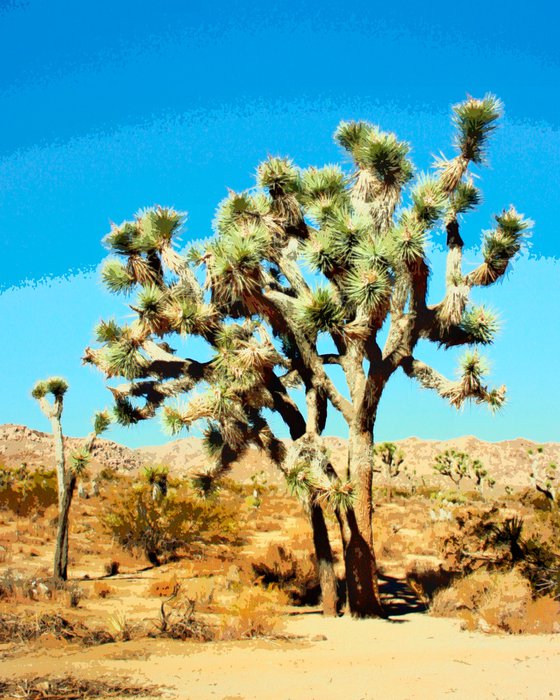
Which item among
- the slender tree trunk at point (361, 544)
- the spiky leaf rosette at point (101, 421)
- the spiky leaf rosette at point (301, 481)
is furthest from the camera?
the spiky leaf rosette at point (101, 421)

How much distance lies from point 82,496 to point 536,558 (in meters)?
20.4

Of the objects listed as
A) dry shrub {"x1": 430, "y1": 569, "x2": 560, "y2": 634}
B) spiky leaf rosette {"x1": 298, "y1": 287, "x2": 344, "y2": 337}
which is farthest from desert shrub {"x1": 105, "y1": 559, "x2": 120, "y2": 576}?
spiky leaf rosette {"x1": 298, "y1": 287, "x2": 344, "y2": 337}

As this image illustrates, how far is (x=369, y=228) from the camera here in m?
9.94

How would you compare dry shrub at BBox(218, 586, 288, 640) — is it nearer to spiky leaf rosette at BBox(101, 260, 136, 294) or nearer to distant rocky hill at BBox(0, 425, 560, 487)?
spiky leaf rosette at BBox(101, 260, 136, 294)

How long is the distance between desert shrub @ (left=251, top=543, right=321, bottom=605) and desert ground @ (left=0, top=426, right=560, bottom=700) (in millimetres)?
34

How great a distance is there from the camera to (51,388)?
1414cm

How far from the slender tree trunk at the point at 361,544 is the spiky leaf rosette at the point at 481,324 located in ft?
7.16

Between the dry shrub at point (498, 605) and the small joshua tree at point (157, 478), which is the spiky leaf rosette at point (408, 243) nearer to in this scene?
the dry shrub at point (498, 605)

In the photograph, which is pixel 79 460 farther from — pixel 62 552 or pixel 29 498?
pixel 29 498

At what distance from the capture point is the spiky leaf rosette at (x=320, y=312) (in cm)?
905

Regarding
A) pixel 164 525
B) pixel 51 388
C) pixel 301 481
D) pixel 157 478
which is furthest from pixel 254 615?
pixel 157 478

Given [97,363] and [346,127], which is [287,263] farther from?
[97,363]

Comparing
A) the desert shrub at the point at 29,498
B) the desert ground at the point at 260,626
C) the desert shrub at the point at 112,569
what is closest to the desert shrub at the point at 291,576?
the desert ground at the point at 260,626

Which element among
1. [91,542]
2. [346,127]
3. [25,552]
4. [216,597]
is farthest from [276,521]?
[346,127]
